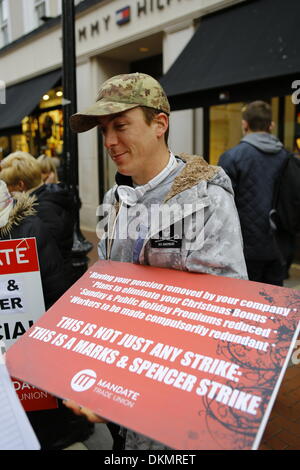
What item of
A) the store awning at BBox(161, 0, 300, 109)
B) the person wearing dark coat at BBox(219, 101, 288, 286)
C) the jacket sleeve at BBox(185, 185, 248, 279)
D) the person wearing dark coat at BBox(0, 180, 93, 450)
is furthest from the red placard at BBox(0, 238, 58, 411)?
the store awning at BBox(161, 0, 300, 109)

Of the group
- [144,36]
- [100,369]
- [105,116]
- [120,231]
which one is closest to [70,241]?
[120,231]

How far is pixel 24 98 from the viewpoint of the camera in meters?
12.7

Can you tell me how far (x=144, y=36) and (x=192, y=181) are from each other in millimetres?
8640

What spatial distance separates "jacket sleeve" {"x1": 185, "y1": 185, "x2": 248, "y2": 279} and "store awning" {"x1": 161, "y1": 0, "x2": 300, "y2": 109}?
4.25 metres

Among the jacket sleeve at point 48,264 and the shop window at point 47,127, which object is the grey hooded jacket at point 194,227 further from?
the shop window at point 47,127

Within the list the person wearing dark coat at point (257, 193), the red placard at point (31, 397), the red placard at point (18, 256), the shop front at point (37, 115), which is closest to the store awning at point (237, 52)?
the person wearing dark coat at point (257, 193)

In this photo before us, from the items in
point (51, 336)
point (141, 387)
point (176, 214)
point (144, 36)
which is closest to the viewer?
point (141, 387)

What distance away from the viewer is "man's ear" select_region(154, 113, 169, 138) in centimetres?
183

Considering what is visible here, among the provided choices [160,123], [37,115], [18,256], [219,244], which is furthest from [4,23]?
[219,244]

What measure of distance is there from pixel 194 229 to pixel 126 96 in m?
0.62

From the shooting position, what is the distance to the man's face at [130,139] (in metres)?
1.76

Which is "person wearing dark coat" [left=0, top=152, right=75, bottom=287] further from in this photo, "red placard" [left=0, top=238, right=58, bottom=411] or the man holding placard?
the man holding placard

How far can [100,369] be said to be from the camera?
4.49ft

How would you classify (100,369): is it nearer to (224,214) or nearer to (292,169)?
(224,214)
